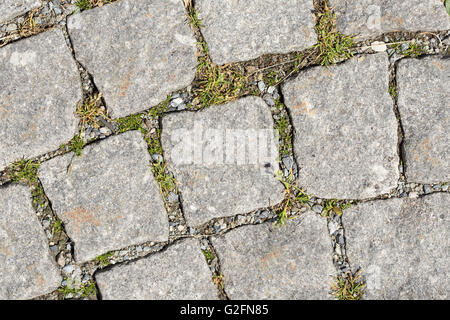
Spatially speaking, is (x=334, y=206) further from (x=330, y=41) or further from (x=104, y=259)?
(x=104, y=259)

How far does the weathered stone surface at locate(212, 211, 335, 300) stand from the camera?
2.25 metres

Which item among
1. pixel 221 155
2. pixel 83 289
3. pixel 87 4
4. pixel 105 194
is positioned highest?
pixel 87 4

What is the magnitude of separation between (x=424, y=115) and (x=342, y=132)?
45cm

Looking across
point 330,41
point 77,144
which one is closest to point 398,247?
point 330,41

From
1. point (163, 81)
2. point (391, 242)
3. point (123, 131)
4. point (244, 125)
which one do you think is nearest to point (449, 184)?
point (391, 242)

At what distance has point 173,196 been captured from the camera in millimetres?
2260

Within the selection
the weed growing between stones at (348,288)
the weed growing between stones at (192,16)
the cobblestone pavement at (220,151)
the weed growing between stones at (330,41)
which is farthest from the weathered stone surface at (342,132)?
the weed growing between stones at (192,16)

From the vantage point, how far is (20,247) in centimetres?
222

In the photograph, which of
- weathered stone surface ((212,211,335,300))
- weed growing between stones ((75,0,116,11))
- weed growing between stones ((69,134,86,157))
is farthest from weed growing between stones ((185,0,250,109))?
weathered stone surface ((212,211,335,300))

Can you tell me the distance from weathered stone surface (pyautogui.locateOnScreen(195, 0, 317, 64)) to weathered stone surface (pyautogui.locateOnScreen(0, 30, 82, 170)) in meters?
0.76

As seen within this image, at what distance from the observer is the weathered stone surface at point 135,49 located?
224 cm

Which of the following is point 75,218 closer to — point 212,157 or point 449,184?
point 212,157

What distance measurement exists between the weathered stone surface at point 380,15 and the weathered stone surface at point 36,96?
1485 millimetres

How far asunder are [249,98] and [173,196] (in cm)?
66
